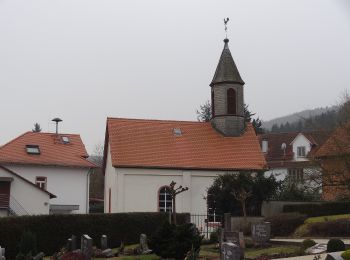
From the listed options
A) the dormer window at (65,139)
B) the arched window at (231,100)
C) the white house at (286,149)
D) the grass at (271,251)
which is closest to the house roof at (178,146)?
the arched window at (231,100)

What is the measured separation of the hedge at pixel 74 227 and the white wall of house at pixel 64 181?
1512cm

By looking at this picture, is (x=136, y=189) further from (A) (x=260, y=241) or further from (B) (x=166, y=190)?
(A) (x=260, y=241)

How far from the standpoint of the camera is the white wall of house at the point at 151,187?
1485 inches

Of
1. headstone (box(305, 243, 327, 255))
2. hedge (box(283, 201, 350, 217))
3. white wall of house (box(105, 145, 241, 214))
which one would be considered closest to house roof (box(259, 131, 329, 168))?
white wall of house (box(105, 145, 241, 214))

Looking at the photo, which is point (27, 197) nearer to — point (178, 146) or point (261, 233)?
point (178, 146)

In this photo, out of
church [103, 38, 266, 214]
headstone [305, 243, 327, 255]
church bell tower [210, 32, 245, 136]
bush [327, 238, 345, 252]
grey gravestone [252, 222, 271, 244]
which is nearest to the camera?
bush [327, 238, 345, 252]

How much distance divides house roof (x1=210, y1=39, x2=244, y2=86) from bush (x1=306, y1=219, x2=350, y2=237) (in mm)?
17327

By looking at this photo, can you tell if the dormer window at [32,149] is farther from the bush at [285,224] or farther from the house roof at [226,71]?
the bush at [285,224]

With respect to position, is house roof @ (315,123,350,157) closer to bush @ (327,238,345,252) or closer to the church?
the church

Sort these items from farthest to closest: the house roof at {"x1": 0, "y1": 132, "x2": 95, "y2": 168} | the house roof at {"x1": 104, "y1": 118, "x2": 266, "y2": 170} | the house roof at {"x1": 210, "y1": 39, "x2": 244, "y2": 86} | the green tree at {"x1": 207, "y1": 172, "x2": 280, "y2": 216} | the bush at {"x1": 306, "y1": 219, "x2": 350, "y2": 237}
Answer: the house roof at {"x1": 0, "y1": 132, "x2": 95, "y2": 168} → the house roof at {"x1": 210, "y1": 39, "x2": 244, "y2": 86} → the house roof at {"x1": 104, "y1": 118, "x2": 266, "y2": 170} → the green tree at {"x1": 207, "y1": 172, "x2": 280, "y2": 216} → the bush at {"x1": 306, "y1": 219, "x2": 350, "y2": 237}

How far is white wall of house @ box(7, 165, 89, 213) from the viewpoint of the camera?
43500 mm

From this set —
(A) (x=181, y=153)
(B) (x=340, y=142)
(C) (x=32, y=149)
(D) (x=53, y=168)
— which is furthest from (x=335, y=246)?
(C) (x=32, y=149)

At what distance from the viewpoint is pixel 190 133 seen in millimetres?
42375

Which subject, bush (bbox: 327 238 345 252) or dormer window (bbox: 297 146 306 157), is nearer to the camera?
bush (bbox: 327 238 345 252)
